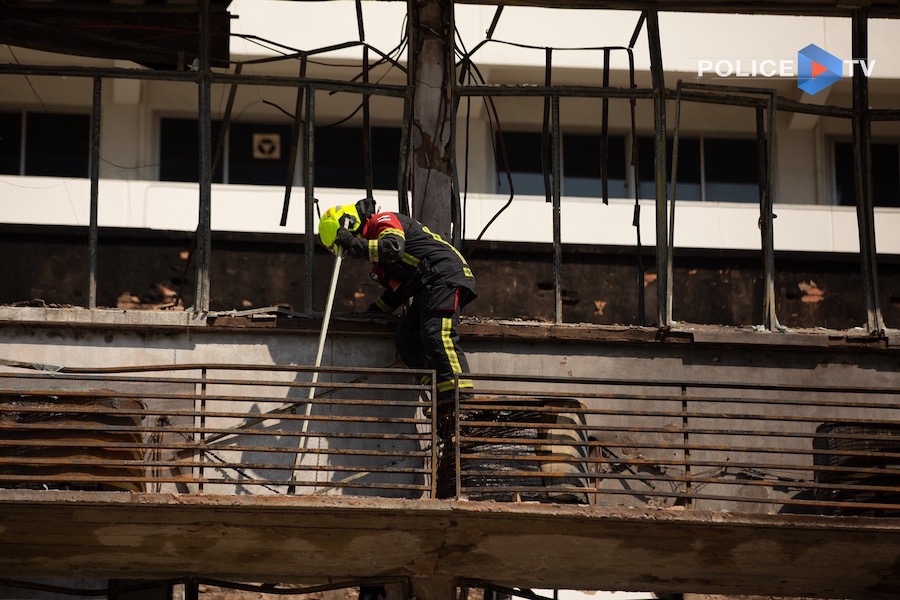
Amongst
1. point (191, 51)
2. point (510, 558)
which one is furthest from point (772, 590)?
point (191, 51)

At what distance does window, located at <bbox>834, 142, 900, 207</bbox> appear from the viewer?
24797 millimetres

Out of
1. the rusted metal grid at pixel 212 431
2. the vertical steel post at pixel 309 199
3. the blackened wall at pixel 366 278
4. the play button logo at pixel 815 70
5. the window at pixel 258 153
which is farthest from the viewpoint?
the window at pixel 258 153

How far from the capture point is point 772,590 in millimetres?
14227

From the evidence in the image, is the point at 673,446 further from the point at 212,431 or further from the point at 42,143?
the point at 42,143

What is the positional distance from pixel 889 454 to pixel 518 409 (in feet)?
9.19

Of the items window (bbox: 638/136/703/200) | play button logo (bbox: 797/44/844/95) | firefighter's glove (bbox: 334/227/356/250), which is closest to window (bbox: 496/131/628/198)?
window (bbox: 638/136/703/200)

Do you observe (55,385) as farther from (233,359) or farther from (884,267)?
(884,267)

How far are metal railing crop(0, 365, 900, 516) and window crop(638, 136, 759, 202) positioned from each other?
9454 mm

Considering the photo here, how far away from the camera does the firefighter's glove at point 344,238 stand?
14.4 metres

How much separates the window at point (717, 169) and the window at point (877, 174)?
1.42m

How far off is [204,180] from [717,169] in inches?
430

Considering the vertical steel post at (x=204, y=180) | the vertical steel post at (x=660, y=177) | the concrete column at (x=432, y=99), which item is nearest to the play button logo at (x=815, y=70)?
the vertical steel post at (x=660, y=177)

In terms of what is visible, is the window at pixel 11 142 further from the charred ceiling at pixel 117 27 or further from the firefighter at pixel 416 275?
the firefighter at pixel 416 275

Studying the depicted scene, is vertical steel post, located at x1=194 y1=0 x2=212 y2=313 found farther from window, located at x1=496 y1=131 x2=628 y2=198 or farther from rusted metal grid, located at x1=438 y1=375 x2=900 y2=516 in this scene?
window, located at x1=496 y1=131 x2=628 y2=198
